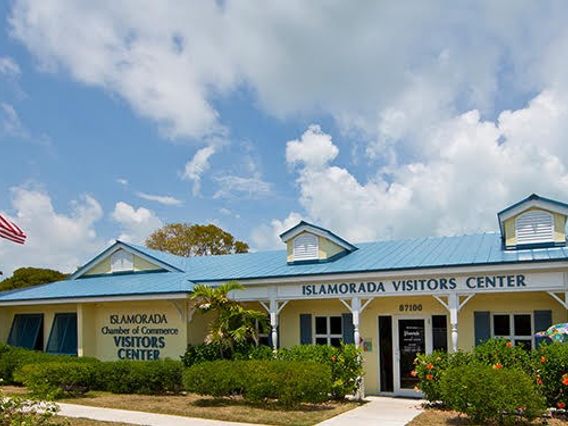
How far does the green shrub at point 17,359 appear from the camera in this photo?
18.1m

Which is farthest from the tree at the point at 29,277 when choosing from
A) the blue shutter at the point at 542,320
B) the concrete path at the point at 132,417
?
the blue shutter at the point at 542,320

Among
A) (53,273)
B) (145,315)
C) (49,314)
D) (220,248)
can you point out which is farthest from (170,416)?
(220,248)

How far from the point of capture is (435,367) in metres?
13.5

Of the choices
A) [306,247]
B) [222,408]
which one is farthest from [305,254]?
[222,408]

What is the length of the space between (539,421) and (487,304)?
4.01 m

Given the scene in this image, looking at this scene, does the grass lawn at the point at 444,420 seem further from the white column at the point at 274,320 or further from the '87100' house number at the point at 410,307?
Result: the white column at the point at 274,320

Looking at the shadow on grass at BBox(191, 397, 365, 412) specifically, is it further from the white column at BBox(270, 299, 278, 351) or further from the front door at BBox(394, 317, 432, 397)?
the white column at BBox(270, 299, 278, 351)

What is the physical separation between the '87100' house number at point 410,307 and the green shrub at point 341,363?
2.13 m

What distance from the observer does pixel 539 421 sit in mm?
11641

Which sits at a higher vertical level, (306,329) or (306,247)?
(306,247)

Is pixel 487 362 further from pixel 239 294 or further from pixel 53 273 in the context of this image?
pixel 53 273

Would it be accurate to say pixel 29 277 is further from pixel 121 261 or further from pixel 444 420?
pixel 444 420

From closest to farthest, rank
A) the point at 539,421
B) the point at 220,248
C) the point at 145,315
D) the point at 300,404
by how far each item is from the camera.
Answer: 1. the point at 539,421
2. the point at 300,404
3. the point at 145,315
4. the point at 220,248

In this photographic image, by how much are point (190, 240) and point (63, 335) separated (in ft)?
90.7
